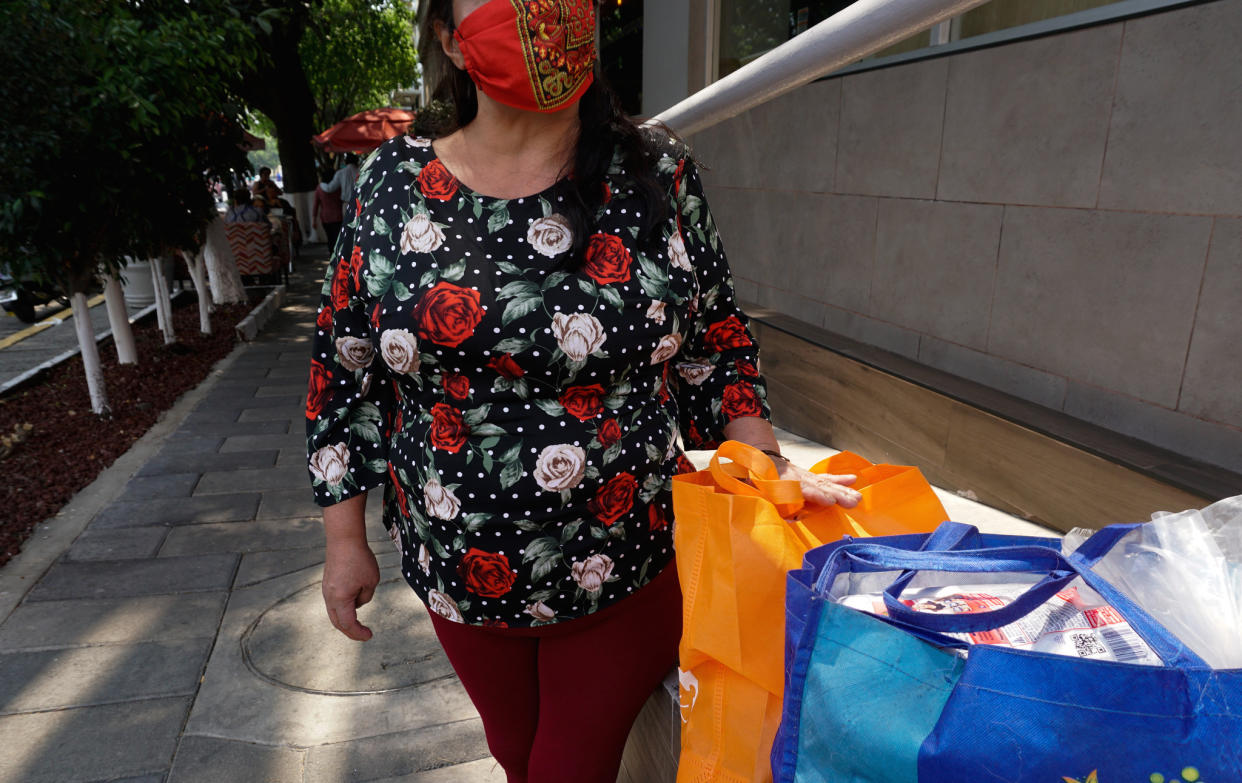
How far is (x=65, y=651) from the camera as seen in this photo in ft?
10.9

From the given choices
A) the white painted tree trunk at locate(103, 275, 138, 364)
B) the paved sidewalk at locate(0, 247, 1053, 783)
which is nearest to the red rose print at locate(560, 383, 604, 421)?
the paved sidewalk at locate(0, 247, 1053, 783)

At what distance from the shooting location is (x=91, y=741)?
2779mm

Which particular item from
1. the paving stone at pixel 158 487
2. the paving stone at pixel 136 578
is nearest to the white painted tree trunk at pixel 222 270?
the paving stone at pixel 158 487

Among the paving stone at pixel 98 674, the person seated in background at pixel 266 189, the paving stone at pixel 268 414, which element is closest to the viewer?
the paving stone at pixel 98 674

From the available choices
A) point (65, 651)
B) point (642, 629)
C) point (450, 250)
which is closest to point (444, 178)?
point (450, 250)

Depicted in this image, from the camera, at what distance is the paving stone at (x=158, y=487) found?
4922mm

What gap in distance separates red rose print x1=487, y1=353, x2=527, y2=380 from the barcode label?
2.93 feet

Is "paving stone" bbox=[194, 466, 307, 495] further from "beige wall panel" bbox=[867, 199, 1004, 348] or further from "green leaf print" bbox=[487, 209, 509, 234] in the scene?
"green leaf print" bbox=[487, 209, 509, 234]

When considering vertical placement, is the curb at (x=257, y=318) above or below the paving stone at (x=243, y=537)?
above

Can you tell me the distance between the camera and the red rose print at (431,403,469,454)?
4.71ft

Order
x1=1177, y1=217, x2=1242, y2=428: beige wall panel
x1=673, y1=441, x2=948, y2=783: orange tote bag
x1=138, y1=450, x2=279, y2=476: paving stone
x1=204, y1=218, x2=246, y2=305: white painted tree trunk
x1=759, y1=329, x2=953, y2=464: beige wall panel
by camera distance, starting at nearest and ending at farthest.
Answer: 1. x1=673, y1=441, x2=948, y2=783: orange tote bag
2. x1=1177, y1=217, x2=1242, y2=428: beige wall panel
3. x1=759, y1=329, x2=953, y2=464: beige wall panel
4. x1=138, y1=450, x2=279, y2=476: paving stone
5. x1=204, y1=218, x2=246, y2=305: white painted tree trunk

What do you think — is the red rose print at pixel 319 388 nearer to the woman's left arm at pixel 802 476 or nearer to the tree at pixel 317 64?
the woman's left arm at pixel 802 476

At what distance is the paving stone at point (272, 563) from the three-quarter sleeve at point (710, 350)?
2991 millimetres

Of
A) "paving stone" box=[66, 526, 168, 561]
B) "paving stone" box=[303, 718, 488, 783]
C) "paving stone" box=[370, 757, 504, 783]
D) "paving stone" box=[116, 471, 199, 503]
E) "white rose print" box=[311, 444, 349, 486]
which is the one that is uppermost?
"white rose print" box=[311, 444, 349, 486]
